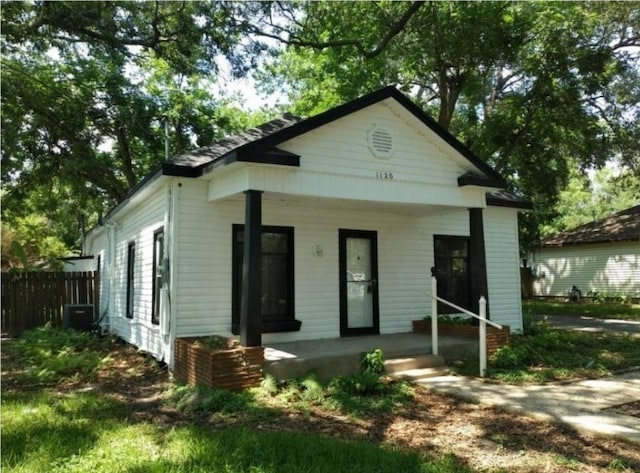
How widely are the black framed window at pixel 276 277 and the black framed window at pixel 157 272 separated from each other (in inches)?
57.3

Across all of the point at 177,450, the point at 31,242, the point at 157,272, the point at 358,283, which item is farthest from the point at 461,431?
the point at 31,242

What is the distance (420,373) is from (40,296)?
10.5 meters

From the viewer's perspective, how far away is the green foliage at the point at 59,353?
25.0 feet

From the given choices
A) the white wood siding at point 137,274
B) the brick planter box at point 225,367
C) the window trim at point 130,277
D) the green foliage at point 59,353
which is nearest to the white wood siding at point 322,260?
the white wood siding at point 137,274

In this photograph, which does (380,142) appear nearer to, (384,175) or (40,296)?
(384,175)

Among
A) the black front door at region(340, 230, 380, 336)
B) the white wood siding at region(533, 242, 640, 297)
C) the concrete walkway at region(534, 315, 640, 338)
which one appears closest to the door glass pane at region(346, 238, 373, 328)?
the black front door at region(340, 230, 380, 336)

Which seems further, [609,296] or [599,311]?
[609,296]

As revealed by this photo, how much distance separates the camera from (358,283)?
32.1 ft

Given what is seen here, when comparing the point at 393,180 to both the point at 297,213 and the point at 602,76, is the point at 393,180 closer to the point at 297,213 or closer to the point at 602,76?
the point at 297,213

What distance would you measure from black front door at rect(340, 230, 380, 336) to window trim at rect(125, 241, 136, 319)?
4548mm

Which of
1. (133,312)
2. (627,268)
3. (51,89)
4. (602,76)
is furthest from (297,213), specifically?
(627,268)

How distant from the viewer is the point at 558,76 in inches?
610

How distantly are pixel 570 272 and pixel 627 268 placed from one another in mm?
2971

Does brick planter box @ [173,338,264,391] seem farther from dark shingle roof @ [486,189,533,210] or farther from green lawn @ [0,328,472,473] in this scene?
dark shingle roof @ [486,189,533,210]
